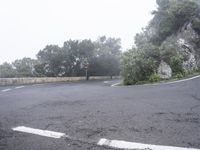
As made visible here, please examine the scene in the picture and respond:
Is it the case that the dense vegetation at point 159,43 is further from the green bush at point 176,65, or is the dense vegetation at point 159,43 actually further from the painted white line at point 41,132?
the painted white line at point 41,132

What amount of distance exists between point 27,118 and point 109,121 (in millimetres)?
2053

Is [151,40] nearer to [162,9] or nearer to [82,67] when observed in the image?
[162,9]

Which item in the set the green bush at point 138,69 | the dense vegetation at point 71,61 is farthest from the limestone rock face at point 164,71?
the dense vegetation at point 71,61

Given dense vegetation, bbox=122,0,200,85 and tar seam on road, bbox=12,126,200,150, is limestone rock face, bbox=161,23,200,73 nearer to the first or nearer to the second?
dense vegetation, bbox=122,0,200,85

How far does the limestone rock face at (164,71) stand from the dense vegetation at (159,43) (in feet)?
1.32

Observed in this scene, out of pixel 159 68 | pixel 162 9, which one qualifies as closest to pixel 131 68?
pixel 159 68

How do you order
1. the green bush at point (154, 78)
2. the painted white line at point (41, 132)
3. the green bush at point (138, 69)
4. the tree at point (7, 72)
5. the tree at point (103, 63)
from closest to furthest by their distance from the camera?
the painted white line at point (41, 132), the green bush at point (154, 78), the green bush at point (138, 69), the tree at point (7, 72), the tree at point (103, 63)

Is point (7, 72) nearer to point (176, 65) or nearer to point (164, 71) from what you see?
point (164, 71)

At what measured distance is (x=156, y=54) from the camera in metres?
18.0

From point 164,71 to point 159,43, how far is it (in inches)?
291

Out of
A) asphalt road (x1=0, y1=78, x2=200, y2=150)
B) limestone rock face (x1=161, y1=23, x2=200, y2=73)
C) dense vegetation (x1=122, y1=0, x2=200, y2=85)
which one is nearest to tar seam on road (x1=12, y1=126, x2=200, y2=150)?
asphalt road (x1=0, y1=78, x2=200, y2=150)

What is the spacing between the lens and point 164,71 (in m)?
16.8

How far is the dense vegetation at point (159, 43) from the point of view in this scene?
1698 centimetres

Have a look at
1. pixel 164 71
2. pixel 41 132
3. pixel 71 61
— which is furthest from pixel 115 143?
pixel 71 61
